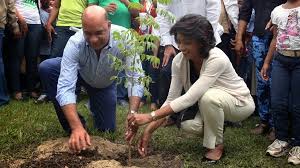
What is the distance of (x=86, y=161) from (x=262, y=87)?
220cm

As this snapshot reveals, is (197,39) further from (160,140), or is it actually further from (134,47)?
(160,140)

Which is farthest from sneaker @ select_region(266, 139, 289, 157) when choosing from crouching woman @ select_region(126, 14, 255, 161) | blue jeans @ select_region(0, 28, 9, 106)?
blue jeans @ select_region(0, 28, 9, 106)

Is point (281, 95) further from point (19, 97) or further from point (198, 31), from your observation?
point (19, 97)

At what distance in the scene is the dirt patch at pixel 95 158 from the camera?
3609 mm

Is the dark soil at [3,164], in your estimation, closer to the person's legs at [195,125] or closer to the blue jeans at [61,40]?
the person's legs at [195,125]

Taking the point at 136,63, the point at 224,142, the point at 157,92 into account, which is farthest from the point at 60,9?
the point at 224,142

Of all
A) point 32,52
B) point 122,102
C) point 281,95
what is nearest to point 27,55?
point 32,52

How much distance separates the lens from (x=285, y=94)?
13.9ft

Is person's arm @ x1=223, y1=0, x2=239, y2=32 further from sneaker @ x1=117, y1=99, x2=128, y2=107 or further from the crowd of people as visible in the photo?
sneaker @ x1=117, y1=99, x2=128, y2=107

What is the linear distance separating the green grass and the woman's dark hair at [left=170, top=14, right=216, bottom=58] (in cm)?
93

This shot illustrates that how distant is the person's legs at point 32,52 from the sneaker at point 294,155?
12.3ft

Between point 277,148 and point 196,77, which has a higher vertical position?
point 196,77

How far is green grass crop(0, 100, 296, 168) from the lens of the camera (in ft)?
13.2

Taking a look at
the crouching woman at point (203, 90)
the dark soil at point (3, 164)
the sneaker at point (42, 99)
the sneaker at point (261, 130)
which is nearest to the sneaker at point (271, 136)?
the sneaker at point (261, 130)
